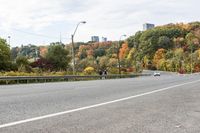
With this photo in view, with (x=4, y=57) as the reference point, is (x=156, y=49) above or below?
above

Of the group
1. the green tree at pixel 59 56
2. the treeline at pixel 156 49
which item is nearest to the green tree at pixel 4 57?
the green tree at pixel 59 56

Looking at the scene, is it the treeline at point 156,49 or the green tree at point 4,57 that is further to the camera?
the treeline at point 156,49

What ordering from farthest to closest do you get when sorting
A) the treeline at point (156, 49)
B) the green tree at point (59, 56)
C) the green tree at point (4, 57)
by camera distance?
the treeline at point (156, 49) → the green tree at point (59, 56) → the green tree at point (4, 57)

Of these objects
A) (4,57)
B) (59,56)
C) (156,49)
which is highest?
(156,49)

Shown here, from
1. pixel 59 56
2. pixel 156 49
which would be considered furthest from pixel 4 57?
pixel 156 49

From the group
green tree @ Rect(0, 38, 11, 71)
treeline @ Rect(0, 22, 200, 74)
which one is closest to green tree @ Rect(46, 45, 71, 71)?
treeline @ Rect(0, 22, 200, 74)

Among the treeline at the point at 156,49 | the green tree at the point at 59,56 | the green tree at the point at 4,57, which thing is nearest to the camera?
the green tree at the point at 4,57

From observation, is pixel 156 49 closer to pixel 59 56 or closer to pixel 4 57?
pixel 59 56

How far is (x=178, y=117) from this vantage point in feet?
35.0

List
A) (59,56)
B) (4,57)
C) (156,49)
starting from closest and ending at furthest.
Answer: (4,57) < (59,56) < (156,49)

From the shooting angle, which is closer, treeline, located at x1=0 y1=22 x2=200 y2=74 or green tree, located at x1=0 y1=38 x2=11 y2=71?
green tree, located at x1=0 y1=38 x2=11 y2=71

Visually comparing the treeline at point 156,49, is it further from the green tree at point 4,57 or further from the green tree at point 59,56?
the green tree at point 4,57

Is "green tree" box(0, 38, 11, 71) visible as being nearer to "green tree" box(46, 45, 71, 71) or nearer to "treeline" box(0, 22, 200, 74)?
"green tree" box(46, 45, 71, 71)

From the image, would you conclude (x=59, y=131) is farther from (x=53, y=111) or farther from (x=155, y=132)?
(x=53, y=111)
